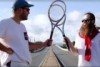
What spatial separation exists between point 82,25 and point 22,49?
1.41 meters

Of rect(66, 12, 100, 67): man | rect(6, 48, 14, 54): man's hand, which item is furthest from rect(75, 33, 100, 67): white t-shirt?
rect(6, 48, 14, 54): man's hand

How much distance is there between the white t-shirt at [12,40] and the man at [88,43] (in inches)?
45.5

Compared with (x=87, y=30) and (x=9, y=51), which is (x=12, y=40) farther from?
(x=87, y=30)

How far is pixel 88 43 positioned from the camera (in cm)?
955

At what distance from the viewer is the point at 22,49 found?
9109mm

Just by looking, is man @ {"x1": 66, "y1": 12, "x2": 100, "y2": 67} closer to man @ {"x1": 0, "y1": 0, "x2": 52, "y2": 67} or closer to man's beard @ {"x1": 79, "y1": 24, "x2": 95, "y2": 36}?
man's beard @ {"x1": 79, "y1": 24, "x2": 95, "y2": 36}

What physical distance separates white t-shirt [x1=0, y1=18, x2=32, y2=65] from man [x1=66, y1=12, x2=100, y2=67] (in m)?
1.16

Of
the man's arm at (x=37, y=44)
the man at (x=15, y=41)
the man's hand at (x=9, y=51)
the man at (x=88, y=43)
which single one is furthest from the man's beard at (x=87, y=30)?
the man's hand at (x=9, y=51)

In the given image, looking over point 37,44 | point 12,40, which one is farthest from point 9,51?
point 37,44

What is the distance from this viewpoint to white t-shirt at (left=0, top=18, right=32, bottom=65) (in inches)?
355

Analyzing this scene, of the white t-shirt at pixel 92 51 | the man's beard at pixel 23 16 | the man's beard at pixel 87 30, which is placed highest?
the man's beard at pixel 23 16

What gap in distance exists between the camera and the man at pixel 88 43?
9555 mm

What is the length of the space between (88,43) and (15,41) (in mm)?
1462

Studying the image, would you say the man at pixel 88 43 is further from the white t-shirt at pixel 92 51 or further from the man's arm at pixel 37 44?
the man's arm at pixel 37 44
